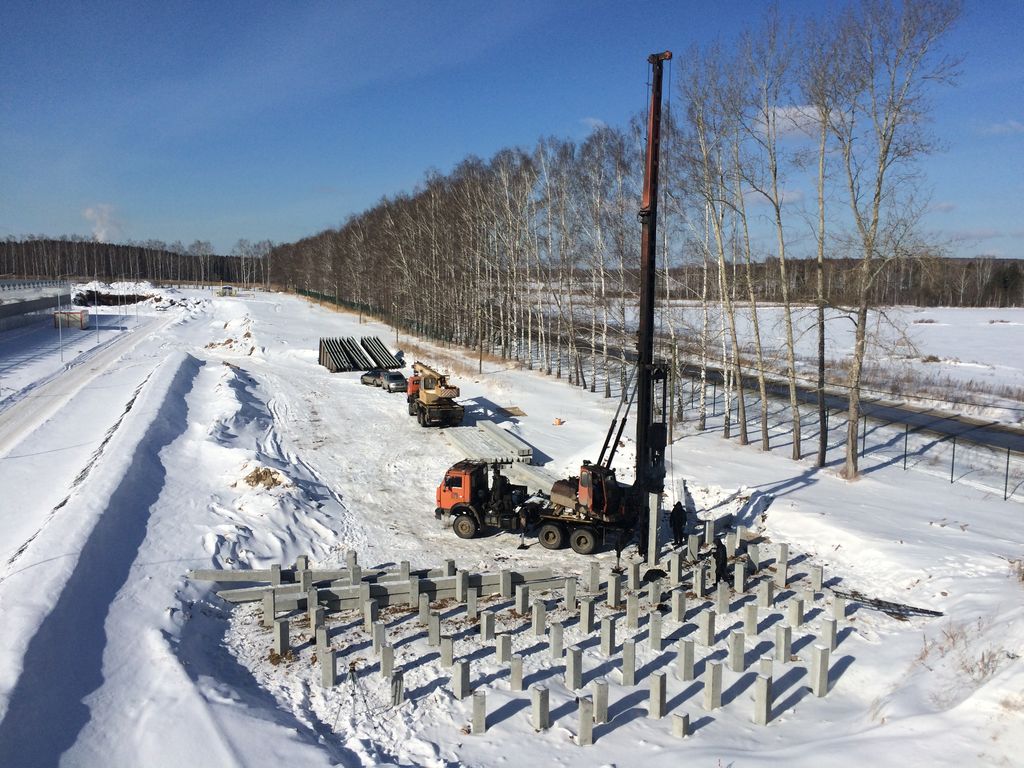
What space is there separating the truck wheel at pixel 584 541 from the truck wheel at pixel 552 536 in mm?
254

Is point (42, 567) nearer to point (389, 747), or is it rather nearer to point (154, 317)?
point (389, 747)

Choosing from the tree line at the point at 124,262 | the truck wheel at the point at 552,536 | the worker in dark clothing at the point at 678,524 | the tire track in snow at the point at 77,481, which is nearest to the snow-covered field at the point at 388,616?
the tire track in snow at the point at 77,481

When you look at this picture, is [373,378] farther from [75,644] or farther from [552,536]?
[75,644]

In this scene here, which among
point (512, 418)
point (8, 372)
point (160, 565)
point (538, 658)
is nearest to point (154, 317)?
point (8, 372)

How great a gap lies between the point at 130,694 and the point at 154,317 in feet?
251

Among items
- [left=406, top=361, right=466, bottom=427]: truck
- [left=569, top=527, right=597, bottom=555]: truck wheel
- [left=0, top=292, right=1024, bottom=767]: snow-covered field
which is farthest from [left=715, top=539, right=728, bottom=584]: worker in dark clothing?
[left=406, top=361, right=466, bottom=427]: truck

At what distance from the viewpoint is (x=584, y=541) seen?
612 inches

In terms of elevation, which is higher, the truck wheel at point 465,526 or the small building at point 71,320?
the small building at point 71,320

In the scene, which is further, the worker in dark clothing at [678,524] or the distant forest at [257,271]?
the distant forest at [257,271]

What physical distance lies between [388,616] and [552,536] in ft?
15.8

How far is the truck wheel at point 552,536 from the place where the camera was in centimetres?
1568

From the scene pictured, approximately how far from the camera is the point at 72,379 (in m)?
37.0

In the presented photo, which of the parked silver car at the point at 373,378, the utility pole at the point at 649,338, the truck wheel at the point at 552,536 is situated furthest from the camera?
the parked silver car at the point at 373,378

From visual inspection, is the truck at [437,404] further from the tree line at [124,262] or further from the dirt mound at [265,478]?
the tree line at [124,262]
